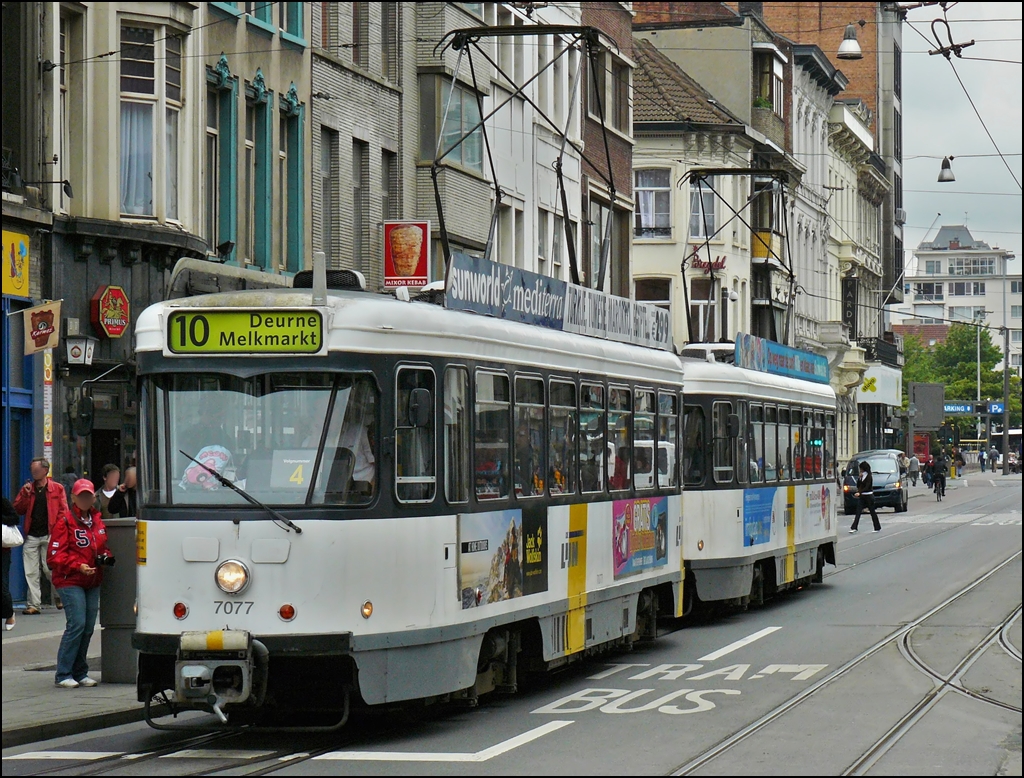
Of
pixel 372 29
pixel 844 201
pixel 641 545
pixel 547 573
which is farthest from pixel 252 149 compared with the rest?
pixel 844 201

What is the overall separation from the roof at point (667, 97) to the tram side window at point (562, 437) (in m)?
41.8

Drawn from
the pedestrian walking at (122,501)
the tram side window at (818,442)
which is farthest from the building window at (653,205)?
the pedestrian walking at (122,501)

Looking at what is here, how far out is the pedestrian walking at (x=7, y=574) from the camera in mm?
15170

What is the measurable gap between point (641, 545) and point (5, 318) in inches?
323

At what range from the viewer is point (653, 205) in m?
55.6

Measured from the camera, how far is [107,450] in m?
22.5

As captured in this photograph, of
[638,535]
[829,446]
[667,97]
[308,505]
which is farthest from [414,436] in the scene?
[667,97]

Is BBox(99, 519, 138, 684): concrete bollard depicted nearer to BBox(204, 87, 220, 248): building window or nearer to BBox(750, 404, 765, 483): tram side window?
BBox(750, 404, 765, 483): tram side window

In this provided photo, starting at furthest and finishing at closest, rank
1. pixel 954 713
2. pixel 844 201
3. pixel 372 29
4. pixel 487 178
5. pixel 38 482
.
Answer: pixel 844 201 < pixel 487 178 < pixel 372 29 < pixel 38 482 < pixel 954 713

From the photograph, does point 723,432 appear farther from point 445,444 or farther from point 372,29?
point 372,29

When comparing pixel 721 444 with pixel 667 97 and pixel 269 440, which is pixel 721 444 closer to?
pixel 269 440

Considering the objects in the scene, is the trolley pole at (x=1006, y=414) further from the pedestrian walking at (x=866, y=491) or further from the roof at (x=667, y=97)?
the pedestrian walking at (x=866, y=491)

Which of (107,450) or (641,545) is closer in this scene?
(641,545)

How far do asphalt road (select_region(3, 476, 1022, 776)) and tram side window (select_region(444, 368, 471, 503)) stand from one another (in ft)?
5.13
